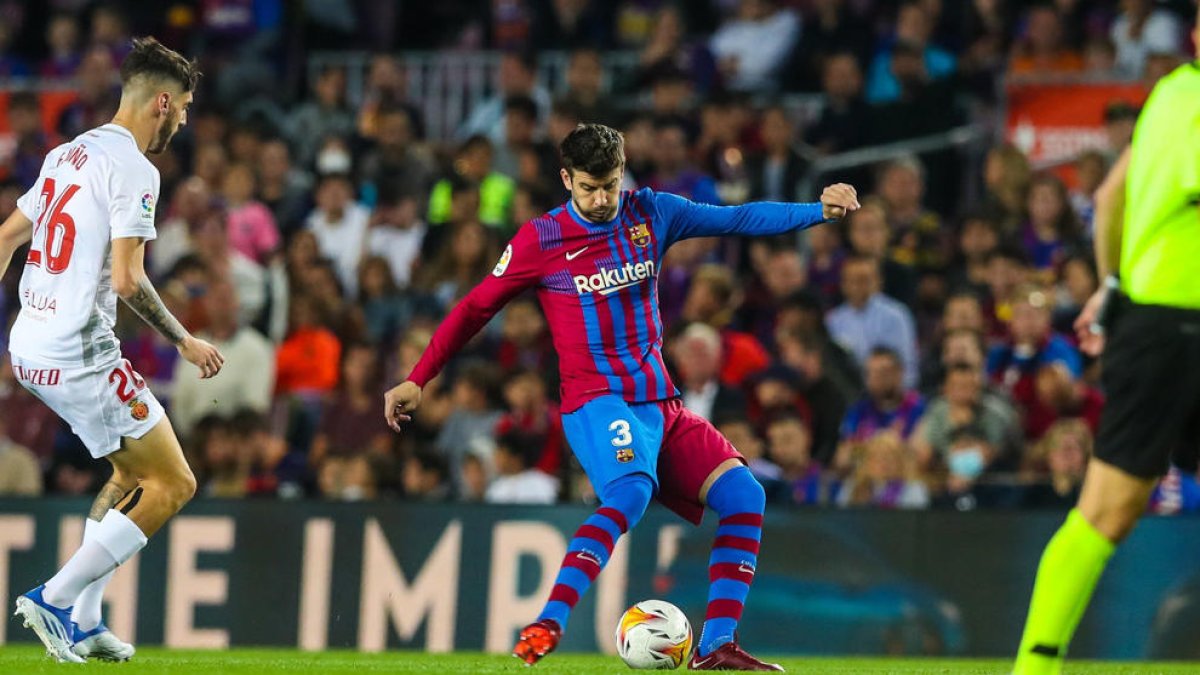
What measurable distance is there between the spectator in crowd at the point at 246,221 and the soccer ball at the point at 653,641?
8.23 metres

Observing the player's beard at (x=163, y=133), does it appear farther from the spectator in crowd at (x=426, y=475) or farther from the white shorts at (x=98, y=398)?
the spectator in crowd at (x=426, y=475)

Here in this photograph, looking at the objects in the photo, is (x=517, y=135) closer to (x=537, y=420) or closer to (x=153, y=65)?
(x=537, y=420)

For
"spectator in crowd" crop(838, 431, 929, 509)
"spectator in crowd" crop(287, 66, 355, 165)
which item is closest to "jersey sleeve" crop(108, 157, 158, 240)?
"spectator in crowd" crop(838, 431, 929, 509)

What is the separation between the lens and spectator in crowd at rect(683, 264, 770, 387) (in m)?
13.8

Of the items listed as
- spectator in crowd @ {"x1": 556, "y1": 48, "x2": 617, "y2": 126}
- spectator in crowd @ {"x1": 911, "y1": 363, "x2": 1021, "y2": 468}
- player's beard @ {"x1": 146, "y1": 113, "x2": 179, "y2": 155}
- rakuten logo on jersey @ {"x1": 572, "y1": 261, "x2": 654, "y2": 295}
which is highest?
spectator in crowd @ {"x1": 556, "y1": 48, "x2": 617, "y2": 126}

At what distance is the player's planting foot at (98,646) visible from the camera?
8.26 metres

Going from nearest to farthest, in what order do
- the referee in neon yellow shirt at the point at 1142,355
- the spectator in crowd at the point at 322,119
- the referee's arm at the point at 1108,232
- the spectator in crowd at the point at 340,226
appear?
the referee in neon yellow shirt at the point at 1142,355, the referee's arm at the point at 1108,232, the spectator in crowd at the point at 340,226, the spectator in crowd at the point at 322,119

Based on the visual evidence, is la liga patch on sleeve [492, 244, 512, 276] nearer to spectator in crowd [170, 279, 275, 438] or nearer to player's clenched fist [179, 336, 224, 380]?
player's clenched fist [179, 336, 224, 380]

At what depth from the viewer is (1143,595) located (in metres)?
12.1

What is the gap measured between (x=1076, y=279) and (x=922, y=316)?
4.43 feet

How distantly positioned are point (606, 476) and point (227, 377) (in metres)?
6.83

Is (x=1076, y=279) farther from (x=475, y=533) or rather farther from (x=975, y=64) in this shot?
(x=475, y=533)

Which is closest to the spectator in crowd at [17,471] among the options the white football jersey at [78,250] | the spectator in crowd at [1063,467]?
the white football jersey at [78,250]

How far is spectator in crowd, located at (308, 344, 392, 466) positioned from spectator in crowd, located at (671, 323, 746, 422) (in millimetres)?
2153
